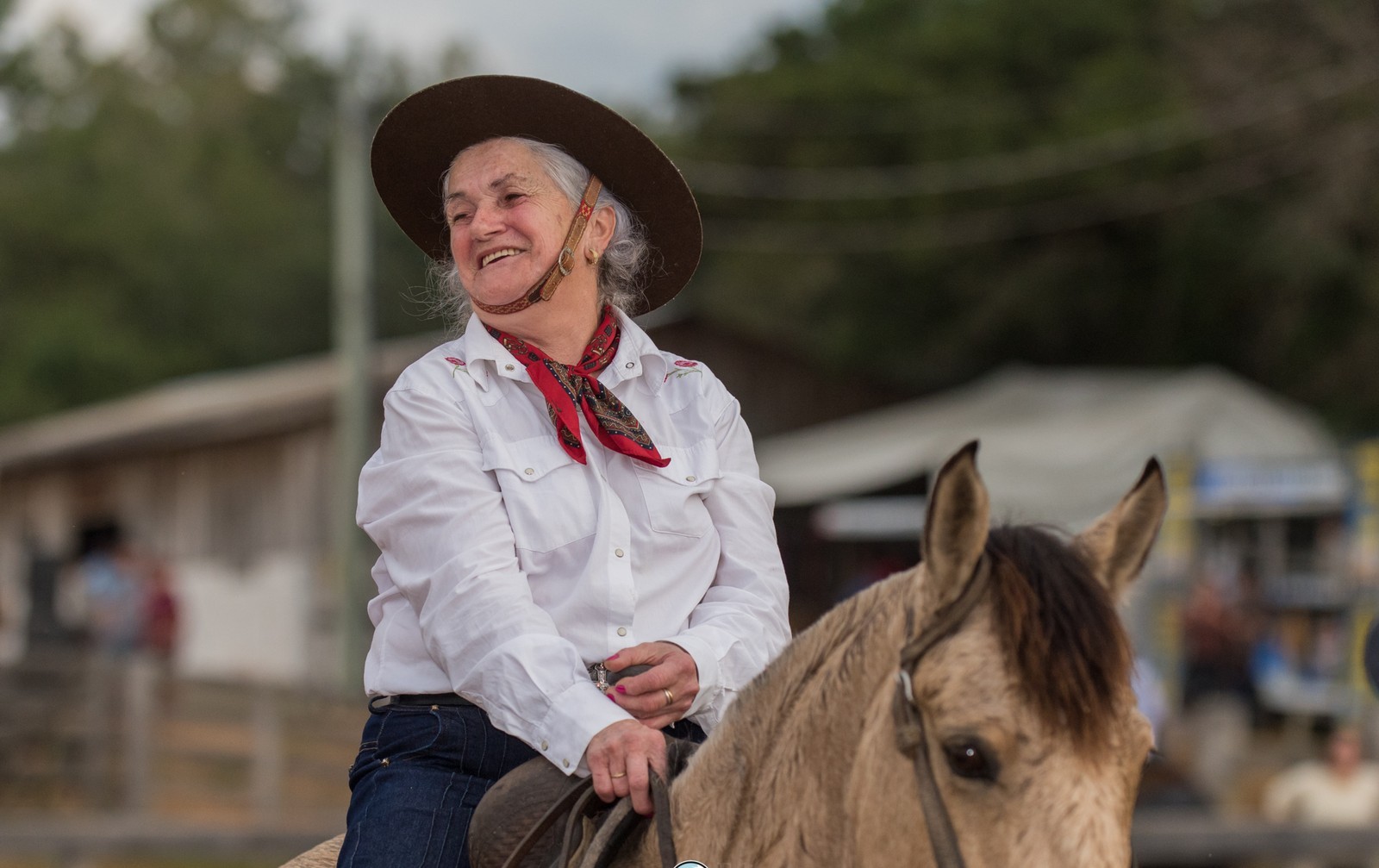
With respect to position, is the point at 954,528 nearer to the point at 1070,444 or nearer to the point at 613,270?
the point at 613,270

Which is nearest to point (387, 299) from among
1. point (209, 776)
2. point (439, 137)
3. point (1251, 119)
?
point (1251, 119)

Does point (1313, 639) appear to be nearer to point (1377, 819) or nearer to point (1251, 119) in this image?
point (1377, 819)

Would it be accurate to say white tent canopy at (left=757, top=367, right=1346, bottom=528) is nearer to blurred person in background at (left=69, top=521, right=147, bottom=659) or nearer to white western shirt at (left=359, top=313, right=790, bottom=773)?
blurred person in background at (left=69, top=521, right=147, bottom=659)

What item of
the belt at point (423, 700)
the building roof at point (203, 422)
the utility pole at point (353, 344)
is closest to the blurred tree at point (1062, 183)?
the building roof at point (203, 422)

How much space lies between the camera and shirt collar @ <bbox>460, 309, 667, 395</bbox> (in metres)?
2.97

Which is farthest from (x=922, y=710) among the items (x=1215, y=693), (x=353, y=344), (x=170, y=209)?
(x=170, y=209)

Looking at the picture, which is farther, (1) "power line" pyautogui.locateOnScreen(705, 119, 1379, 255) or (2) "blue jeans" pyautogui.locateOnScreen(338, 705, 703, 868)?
(1) "power line" pyautogui.locateOnScreen(705, 119, 1379, 255)

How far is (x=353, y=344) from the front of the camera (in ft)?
54.1

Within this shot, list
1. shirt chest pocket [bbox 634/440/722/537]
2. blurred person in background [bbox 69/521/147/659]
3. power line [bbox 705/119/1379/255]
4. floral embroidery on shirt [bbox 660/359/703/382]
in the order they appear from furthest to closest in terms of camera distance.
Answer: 1. power line [bbox 705/119/1379/255]
2. blurred person in background [bbox 69/521/147/659]
3. floral embroidery on shirt [bbox 660/359/703/382]
4. shirt chest pocket [bbox 634/440/722/537]

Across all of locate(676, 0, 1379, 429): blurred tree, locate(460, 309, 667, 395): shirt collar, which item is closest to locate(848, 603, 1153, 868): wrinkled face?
locate(460, 309, 667, 395): shirt collar

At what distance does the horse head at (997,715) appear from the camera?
2.16 metres

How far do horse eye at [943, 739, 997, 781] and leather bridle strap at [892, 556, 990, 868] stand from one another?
1.8 inches

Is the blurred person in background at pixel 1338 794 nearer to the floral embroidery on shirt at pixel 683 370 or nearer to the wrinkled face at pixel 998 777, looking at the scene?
the floral embroidery on shirt at pixel 683 370

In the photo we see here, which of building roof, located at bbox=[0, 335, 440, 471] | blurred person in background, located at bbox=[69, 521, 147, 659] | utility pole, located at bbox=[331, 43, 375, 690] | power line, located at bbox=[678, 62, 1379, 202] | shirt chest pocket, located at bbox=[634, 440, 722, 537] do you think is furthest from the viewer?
building roof, located at bbox=[0, 335, 440, 471]
